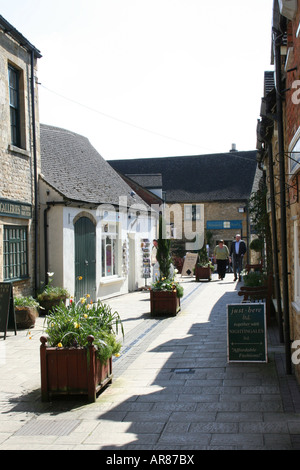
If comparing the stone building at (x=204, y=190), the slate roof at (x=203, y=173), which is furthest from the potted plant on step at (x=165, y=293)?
the slate roof at (x=203, y=173)

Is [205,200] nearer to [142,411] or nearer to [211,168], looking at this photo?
[211,168]

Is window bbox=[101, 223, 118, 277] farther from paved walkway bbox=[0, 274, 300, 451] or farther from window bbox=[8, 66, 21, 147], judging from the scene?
paved walkway bbox=[0, 274, 300, 451]

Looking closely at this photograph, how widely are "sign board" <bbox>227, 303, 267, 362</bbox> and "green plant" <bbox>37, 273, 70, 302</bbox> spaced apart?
20.5 feet

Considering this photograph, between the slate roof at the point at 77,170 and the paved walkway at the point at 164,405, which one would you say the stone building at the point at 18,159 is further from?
the paved walkway at the point at 164,405

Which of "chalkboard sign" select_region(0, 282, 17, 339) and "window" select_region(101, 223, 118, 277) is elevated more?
"window" select_region(101, 223, 118, 277)

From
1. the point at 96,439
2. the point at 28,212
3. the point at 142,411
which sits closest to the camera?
the point at 96,439

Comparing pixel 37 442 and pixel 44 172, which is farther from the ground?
pixel 44 172

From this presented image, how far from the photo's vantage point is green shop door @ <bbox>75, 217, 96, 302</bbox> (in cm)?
1456

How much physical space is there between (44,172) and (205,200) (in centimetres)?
2664

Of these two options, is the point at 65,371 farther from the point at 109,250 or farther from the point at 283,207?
the point at 109,250

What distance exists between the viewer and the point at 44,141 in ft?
55.3

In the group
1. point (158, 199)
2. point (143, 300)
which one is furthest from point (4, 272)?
point (158, 199)

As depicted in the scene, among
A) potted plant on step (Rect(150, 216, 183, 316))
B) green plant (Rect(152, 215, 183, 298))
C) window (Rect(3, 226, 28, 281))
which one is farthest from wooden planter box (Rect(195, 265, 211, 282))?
window (Rect(3, 226, 28, 281))

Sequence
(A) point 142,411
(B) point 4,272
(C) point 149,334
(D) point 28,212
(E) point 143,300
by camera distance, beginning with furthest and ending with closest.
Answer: (E) point 143,300 < (D) point 28,212 < (B) point 4,272 < (C) point 149,334 < (A) point 142,411
